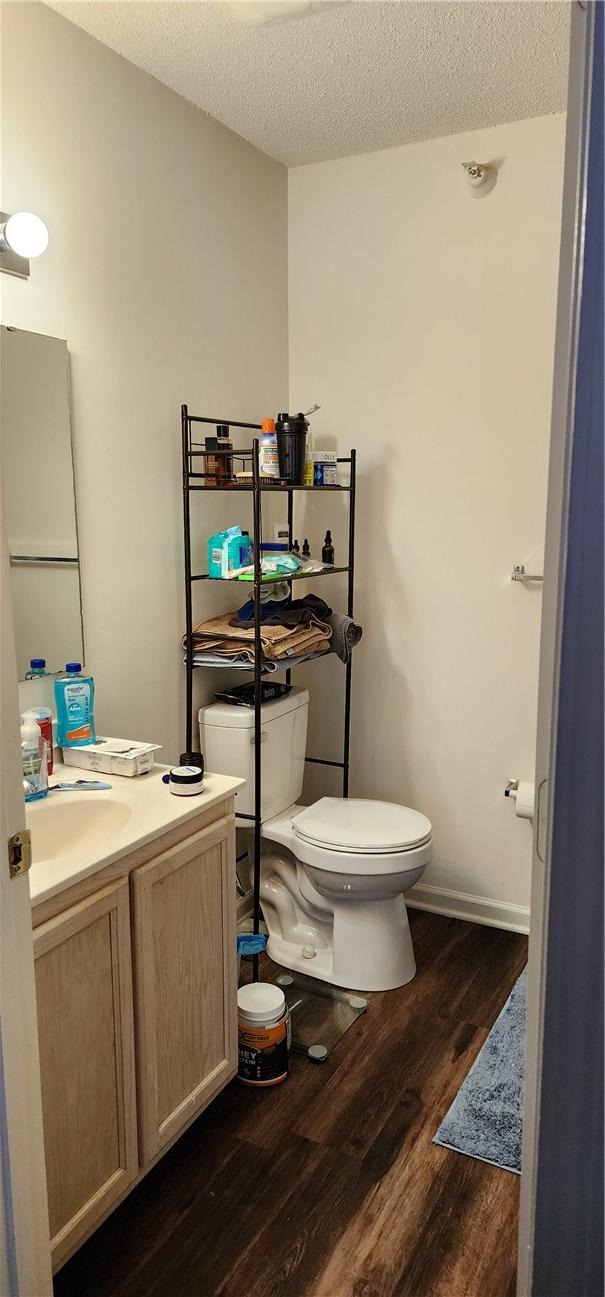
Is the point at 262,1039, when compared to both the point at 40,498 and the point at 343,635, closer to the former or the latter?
the point at 343,635

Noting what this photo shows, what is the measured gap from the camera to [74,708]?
2.12 metres

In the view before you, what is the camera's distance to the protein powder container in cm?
216

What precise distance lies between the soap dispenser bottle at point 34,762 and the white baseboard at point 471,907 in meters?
1.67

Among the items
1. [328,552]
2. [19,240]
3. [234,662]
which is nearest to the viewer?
[19,240]

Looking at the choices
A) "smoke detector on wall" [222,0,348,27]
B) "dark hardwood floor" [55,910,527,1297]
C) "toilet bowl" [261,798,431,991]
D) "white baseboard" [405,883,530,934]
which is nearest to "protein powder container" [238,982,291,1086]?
"dark hardwood floor" [55,910,527,1297]

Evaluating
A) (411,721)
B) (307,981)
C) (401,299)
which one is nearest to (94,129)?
(401,299)

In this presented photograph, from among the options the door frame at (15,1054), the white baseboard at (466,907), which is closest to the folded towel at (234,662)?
the white baseboard at (466,907)

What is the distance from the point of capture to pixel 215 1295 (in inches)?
63.5

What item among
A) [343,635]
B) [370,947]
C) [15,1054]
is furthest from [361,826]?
[15,1054]

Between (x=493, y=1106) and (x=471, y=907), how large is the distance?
0.97 m

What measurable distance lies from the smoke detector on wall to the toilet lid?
6.32 feet

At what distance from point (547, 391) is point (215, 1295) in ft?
7.91

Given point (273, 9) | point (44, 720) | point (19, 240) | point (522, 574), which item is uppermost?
point (273, 9)

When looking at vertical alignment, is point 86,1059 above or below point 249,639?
below
